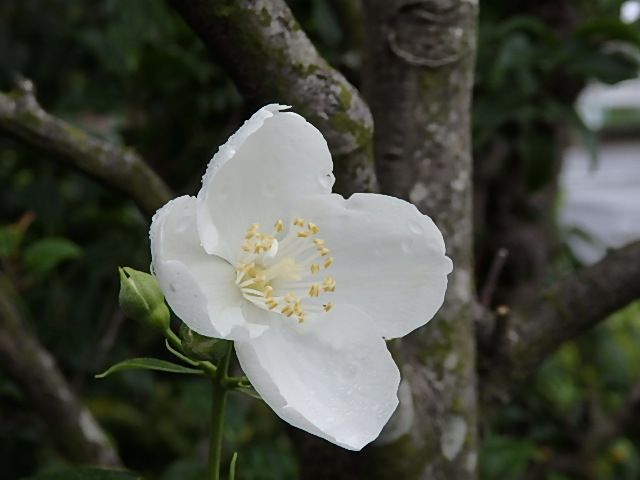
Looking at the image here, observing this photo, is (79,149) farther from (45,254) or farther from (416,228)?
(45,254)

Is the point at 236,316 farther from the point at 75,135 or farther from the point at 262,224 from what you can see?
the point at 75,135

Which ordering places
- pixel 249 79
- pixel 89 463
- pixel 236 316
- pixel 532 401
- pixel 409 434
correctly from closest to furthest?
pixel 236 316
pixel 249 79
pixel 409 434
pixel 89 463
pixel 532 401

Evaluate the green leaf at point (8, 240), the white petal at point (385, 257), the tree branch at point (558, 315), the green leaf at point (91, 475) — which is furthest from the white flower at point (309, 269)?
the green leaf at point (8, 240)

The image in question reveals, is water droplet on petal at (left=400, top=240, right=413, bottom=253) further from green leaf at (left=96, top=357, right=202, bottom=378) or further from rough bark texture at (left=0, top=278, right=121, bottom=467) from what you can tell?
rough bark texture at (left=0, top=278, right=121, bottom=467)

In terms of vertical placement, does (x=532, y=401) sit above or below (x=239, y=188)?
below

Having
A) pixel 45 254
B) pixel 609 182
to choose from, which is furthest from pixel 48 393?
pixel 609 182

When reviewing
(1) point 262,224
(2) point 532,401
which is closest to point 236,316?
(1) point 262,224

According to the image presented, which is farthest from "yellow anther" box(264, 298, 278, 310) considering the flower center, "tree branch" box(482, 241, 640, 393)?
"tree branch" box(482, 241, 640, 393)
